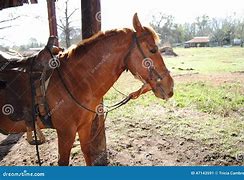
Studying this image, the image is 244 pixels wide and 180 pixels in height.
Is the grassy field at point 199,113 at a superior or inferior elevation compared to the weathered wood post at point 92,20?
inferior

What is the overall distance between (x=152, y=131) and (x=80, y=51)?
2376 millimetres

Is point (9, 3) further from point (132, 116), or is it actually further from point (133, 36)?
point (132, 116)

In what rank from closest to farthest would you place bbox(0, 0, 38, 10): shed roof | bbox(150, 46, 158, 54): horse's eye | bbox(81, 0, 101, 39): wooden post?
bbox(150, 46, 158, 54): horse's eye < bbox(81, 0, 101, 39): wooden post < bbox(0, 0, 38, 10): shed roof

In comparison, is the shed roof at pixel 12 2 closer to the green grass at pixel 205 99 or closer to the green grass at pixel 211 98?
the green grass at pixel 205 99

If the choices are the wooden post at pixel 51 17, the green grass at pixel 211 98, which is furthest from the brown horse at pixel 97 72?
the green grass at pixel 211 98

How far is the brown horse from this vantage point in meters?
2.48

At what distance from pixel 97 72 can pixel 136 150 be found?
69.5 inches

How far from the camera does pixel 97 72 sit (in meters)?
2.59

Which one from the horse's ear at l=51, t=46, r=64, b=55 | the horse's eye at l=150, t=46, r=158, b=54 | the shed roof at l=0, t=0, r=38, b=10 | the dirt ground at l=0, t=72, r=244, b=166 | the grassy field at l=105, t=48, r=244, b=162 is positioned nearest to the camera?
the horse's eye at l=150, t=46, r=158, b=54

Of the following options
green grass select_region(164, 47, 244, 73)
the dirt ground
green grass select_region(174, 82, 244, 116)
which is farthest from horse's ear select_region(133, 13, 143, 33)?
green grass select_region(164, 47, 244, 73)

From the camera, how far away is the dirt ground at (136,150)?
3.65 m

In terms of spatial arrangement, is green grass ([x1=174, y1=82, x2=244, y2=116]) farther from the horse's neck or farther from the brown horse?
the horse's neck

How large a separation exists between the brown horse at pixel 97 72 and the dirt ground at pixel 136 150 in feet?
4.12
